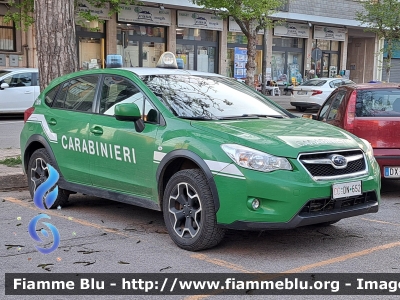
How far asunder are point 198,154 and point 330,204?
122 centimetres

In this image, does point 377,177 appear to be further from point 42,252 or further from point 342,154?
point 42,252

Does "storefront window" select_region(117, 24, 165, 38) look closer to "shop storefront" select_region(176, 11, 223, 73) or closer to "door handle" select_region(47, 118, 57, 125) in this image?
"shop storefront" select_region(176, 11, 223, 73)

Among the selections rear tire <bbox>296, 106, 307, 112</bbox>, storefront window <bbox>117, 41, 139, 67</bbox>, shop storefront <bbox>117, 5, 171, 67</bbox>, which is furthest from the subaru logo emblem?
storefront window <bbox>117, 41, 139, 67</bbox>

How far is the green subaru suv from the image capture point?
5.07 metres

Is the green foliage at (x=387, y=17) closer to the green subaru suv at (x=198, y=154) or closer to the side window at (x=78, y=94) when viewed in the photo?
the green subaru suv at (x=198, y=154)

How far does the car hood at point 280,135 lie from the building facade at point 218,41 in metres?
17.5

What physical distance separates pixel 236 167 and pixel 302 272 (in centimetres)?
100

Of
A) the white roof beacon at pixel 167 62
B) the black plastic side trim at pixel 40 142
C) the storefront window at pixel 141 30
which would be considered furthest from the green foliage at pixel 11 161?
the storefront window at pixel 141 30

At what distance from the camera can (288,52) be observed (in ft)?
113

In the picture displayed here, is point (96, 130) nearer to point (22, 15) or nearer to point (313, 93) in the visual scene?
point (22, 15)

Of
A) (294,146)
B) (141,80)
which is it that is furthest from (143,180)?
(294,146)

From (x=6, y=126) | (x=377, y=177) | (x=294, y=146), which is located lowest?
(x=6, y=126)

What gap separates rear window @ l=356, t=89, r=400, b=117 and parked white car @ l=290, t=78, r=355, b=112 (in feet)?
50.4

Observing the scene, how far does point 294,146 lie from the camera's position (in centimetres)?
517
